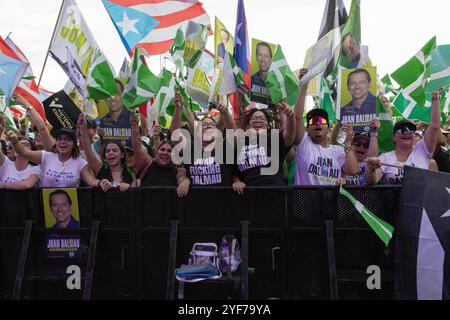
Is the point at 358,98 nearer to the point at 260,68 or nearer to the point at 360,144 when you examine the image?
the point at 360,144

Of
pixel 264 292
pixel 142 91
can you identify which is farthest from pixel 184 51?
pixel 264 292

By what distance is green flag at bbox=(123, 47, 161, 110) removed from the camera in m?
5.43

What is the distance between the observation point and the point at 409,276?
4293mm

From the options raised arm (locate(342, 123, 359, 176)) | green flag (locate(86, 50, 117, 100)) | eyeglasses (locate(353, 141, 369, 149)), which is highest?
green flag (locate(86, 50, 117, 100))

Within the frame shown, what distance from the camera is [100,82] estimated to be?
5.61 metres

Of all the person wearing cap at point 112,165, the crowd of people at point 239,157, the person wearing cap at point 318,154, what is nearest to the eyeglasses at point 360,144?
the crowd of people at point 239,157

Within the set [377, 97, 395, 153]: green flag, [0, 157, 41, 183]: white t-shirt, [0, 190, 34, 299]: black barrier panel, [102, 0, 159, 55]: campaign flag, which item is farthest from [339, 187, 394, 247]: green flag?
[102, 0, 159, 55]: campaign flag

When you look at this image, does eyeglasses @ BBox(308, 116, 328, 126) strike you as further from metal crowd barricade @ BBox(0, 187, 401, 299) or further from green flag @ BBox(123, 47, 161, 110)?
green flag @ BBox(123, 47, 161, 110)

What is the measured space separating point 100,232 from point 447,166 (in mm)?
4015

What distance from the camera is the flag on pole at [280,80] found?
5.29 meters

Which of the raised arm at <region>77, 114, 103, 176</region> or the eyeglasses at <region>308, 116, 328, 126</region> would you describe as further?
the raised arm at <region>77, 114, 103, 176</region>

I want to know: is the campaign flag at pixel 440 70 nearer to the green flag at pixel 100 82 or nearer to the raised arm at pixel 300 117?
the raised arm at pixel 300 117

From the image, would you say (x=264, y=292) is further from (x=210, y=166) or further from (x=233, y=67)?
(x=233, y=67)

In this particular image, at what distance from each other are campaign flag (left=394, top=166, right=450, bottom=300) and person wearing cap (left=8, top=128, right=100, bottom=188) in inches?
115
